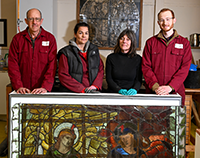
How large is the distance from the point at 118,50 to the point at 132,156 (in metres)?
1.12

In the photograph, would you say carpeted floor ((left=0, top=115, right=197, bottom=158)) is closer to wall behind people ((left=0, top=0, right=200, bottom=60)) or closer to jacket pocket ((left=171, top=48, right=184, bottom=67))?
jacket pocket ((left=171, top=48, right=184, bottom=67))

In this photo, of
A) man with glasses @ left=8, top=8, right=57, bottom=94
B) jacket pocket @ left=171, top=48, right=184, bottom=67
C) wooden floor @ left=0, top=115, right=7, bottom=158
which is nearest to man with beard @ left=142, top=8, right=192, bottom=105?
jacket pocket @ left=171, top=48, right=184, bottom=67

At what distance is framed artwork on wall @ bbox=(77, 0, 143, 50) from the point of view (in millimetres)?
3766

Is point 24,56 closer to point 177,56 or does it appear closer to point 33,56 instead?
point 33,56

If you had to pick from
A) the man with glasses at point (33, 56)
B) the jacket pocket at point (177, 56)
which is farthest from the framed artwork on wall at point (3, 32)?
the jacket pocket at point (177, 56)

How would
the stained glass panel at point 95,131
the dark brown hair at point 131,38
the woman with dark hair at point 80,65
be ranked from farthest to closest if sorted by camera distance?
the dark brown hair at point 131,38 → the woman with dark hair at point 80,65 → the stained glass panel at point 95,131

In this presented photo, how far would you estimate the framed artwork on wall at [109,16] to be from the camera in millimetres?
3766

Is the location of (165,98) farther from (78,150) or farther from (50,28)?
(50,28)

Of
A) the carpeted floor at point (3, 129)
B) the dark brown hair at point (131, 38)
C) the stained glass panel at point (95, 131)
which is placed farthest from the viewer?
the carpeted floor at point (3, 129)

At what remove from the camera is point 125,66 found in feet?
7.38

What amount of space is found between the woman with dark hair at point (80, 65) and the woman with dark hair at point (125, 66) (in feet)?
0.46

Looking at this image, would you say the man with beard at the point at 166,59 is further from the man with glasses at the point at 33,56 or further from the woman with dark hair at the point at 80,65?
the man with glasses at the point at 33,56

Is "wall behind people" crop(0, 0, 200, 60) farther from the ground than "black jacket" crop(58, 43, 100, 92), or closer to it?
farther from the ground

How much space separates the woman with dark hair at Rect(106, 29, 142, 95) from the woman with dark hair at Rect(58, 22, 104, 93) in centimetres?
14
